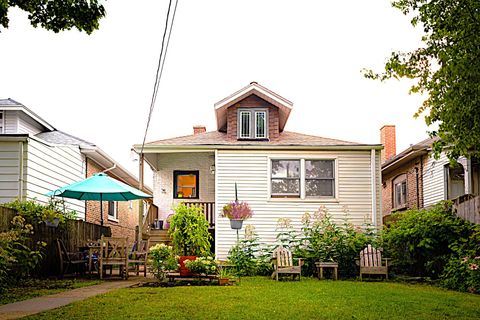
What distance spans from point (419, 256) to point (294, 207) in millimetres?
4080

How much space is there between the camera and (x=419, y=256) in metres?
16.3

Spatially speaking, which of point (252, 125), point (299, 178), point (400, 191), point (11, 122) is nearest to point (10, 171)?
point (11, 122)

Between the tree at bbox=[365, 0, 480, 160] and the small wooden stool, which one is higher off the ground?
the tree at bbox=[365, 0, 480, 160]

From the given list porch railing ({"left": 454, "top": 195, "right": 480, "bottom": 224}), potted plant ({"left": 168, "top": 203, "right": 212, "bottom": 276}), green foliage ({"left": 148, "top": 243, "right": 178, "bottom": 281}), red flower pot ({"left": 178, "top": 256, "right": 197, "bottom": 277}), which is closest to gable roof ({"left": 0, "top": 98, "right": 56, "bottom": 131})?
potted plant ({"left": 168, "top": 203, "right": 212, "bottom": 276})

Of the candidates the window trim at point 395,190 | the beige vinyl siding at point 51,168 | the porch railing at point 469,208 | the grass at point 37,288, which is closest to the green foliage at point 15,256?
the grass at point 37,288

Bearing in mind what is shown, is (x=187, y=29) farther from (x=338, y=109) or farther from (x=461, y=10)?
(x=338, y=109)

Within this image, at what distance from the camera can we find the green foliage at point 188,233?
14.3m

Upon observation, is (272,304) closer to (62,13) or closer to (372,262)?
(62,13)

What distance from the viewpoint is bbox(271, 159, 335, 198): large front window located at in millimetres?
19062

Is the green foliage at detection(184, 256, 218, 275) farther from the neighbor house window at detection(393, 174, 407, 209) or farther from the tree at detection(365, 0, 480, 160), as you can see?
the neighbor house window at detection(393, 174, 407, 209)

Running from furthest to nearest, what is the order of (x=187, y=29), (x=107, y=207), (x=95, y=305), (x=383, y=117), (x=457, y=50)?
(x=383, y=117) < (x=107, y=207) < (x=187, y=29) < (x=457, y=50) < (x=95, y=305)

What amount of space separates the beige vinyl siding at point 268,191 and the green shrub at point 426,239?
2083 millimetres

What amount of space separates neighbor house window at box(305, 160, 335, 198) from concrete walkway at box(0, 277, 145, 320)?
7571 millimetres

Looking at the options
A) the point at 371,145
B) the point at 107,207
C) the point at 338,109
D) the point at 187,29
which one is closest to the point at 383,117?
the point at 338,109
